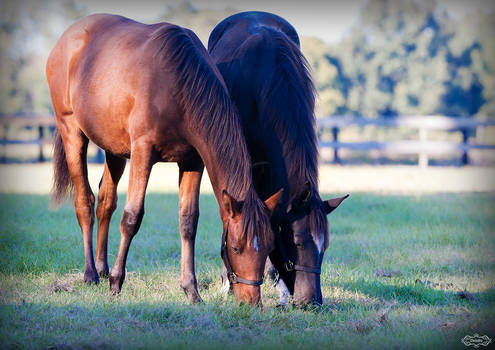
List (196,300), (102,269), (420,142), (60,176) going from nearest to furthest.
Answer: (196,300)
(102,269)
(60,176)
(420,142)

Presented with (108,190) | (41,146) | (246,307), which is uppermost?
(108,190)

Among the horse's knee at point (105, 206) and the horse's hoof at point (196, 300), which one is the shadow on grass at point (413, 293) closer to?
the horse's hoof at point (196, 300)

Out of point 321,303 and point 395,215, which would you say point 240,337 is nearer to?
point 321,303

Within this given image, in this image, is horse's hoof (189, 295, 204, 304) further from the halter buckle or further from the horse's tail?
the horse's tail

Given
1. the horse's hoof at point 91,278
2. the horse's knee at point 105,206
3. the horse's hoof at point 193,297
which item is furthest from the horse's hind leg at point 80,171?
the horse's hoof at point 193,297

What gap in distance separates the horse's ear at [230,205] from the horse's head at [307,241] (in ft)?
1.44

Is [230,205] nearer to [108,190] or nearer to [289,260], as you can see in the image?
[289,260]

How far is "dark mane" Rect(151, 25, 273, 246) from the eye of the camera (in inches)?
148

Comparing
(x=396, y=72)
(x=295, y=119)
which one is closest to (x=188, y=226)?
(x=295, y=119)

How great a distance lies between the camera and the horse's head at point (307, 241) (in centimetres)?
390

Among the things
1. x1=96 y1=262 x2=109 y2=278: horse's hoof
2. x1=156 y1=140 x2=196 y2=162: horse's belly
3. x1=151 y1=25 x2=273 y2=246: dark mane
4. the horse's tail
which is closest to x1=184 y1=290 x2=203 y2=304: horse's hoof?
x1=151 y1=25 x2=273 y2=246: dark mane

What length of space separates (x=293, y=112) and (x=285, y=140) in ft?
0.77

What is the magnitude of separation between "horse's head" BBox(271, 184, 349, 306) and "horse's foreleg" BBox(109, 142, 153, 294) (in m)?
1.19

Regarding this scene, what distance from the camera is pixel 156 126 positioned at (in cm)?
420
